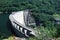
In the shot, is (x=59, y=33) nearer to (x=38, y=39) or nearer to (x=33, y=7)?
(x=38, y=39)

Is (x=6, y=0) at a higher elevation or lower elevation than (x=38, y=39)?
lower

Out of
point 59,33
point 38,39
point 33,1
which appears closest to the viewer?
point 38,39

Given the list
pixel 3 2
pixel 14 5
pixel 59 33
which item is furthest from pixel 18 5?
pixel 59 33

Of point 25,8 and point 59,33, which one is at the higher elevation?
point 59,33

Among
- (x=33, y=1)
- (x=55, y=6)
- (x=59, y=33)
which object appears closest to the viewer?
(x=59, y=33)

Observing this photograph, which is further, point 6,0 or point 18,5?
point 6,0

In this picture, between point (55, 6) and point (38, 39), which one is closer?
point (38, 39)

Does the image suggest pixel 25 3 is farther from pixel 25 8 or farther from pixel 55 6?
pixel 55 6

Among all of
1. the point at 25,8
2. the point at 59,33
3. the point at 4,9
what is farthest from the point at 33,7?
the point at 59,33

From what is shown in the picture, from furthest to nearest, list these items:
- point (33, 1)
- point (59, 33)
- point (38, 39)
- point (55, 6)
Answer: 1. point (33, 1)
2. point (55, 6)
3. point (59, 33)
4. point (38, 39)
